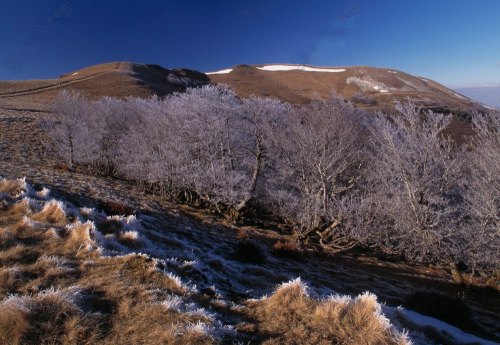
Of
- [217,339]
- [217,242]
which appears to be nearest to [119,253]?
[217,339]

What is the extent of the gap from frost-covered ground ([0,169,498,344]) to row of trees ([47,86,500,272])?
2064 mm

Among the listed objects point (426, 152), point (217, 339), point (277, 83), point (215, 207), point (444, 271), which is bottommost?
point (444, 271)

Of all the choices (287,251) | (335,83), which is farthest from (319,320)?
(335,83)

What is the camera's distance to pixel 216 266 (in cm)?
815

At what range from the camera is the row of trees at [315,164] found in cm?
1431

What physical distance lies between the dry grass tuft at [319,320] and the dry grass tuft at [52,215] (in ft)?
17.2

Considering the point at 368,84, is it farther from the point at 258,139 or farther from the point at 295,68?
the point at 258,139

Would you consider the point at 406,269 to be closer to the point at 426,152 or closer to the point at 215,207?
the point at 426,152

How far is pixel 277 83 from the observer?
311 ft

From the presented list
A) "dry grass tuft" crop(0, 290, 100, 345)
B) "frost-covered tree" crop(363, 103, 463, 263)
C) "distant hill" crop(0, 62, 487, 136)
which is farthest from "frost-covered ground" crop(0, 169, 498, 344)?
"distant hill" crop(0, 62, 487, 136)

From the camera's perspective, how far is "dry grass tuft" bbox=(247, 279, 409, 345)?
4.69 metres

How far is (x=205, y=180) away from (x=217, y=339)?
14.1 metres

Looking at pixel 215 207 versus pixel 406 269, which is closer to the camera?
pixel 406 269

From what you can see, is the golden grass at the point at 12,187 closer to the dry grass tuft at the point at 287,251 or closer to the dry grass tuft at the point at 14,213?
the dry grass tuft at the point at 14,213
